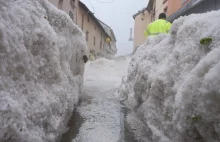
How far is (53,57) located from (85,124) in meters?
1.04

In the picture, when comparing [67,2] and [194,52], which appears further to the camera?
[67,2]

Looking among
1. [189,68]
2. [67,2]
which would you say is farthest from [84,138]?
[67,2]

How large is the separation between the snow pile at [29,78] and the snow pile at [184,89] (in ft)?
3.26

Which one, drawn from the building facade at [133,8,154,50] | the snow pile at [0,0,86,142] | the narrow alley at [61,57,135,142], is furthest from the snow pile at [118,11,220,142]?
the building facade at [133,8,154,50]

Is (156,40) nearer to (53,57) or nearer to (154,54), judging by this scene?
(154,54)

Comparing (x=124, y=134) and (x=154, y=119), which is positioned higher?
(x=154, y=119)

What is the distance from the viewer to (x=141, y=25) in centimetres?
2698

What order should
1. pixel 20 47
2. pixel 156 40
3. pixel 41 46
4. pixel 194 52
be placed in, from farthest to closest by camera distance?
pixel 156 40, pixel 41 46, pixel 194 52, pixel 20 47

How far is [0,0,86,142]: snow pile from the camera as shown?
5.34 ft

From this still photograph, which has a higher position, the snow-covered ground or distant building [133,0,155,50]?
distant building [133,0,155,50]

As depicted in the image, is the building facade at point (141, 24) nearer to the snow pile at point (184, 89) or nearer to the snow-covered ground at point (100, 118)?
the snow-covered ground at point (100, 118)

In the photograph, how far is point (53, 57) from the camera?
247 centimetres

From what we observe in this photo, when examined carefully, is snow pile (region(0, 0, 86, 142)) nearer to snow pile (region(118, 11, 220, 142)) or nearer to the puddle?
the puddle

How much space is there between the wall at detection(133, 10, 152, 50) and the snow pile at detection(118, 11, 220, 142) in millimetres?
21791
